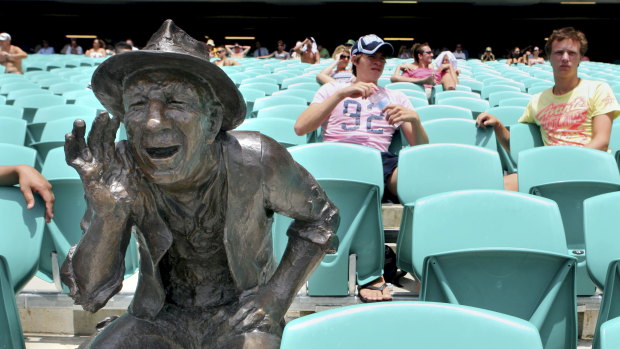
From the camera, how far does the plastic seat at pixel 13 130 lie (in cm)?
484

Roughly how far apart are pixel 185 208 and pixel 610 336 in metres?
1.05

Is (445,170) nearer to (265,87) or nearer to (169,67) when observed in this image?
(169,67)

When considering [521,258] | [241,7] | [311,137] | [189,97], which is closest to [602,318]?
[521,258]

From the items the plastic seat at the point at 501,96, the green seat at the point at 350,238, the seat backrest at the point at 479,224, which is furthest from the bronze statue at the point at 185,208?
the plastic seat at the point at 501,96

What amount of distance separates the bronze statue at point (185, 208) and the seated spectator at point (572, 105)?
2.70 meters

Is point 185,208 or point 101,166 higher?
point 101,166

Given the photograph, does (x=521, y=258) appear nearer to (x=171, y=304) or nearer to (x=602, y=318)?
(x=602, y=318)

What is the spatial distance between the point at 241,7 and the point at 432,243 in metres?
25.5

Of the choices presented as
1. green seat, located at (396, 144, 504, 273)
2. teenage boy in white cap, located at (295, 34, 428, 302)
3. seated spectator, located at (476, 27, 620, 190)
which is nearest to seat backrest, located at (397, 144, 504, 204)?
green seat, located at (396, 144, 504, 273)

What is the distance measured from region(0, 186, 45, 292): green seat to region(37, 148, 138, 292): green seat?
58 cm

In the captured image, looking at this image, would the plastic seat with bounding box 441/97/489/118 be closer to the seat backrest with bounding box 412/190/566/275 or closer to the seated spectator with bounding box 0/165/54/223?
the seat backrest with bounding box 412/190/566/275

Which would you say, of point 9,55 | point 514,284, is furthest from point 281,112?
point 9,55

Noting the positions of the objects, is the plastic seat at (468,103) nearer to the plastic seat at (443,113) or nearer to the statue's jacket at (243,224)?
the plastic seat at (443,113)

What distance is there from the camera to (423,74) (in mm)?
8477
